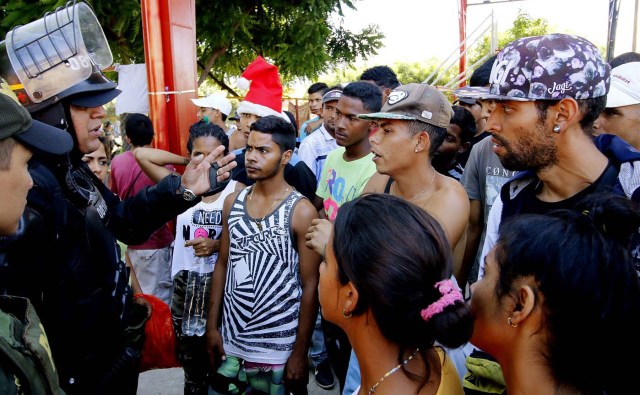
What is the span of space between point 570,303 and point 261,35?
1091 cm

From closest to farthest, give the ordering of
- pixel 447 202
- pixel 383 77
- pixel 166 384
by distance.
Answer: pixel 447 202 < pixel 166 384 < pixel 383 77

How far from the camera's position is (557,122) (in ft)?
6.26

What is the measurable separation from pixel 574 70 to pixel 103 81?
2.11 meters

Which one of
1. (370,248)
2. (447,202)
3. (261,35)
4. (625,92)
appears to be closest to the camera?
(370,248)

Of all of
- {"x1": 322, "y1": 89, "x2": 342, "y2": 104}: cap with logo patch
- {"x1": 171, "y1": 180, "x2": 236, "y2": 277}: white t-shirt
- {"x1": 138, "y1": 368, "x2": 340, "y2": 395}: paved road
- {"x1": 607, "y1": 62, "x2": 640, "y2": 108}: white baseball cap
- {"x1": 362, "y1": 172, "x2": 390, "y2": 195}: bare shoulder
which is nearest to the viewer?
{"x1": 607, "y1": 62, "x2": 640, "y2": 108}: white baseball cap

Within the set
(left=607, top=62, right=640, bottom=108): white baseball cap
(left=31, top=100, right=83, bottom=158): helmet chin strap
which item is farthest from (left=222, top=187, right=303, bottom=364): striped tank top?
(left=607, top=62, right=640, bottom=108): white baseball cap

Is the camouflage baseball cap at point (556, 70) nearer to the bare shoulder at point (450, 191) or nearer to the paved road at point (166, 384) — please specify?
the bare shoulder at point (450, 191)

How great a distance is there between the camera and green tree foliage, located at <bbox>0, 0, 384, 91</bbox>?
384 inches

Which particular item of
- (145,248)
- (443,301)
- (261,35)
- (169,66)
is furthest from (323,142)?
(261,35)

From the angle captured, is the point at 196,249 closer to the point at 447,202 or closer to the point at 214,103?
the point at 447,202

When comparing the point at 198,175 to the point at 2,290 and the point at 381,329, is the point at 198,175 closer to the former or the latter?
the point at 2,290

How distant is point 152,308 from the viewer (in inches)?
118

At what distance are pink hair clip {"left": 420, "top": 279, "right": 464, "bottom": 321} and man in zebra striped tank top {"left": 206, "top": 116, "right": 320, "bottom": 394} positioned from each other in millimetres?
1513

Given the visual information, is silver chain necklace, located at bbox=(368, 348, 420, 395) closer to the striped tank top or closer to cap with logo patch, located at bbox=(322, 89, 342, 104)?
the striped tank top
